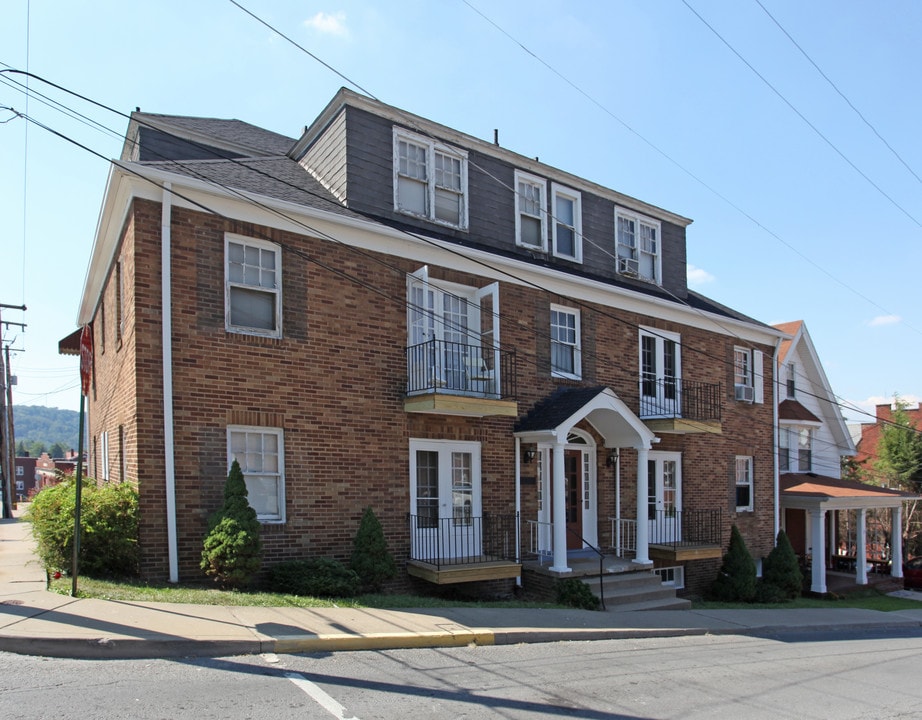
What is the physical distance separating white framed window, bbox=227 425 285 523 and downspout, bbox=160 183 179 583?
0.92m

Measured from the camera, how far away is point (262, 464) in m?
11.1

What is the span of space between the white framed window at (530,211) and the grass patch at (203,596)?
825 centimetres

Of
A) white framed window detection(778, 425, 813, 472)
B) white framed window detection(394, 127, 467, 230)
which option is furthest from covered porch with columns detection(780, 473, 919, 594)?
white framed window detection(394, 127, 467, 230)

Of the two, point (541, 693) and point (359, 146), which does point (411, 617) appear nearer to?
point (541, 693)

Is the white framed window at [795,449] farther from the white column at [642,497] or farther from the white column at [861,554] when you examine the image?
the white column at [642,497]

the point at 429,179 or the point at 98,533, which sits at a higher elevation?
the point at 429,179

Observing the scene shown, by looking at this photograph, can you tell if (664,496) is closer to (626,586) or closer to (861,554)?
(626,586)

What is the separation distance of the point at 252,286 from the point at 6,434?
2818 centimetres

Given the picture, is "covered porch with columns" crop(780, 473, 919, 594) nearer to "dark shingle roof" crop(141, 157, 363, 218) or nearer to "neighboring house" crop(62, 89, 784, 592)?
"neighboring house" crop(62, 89, 784, 592)

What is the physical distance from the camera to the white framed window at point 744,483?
64.8ft

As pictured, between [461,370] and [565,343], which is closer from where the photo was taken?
[461,370]

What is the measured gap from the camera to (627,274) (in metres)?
17.8

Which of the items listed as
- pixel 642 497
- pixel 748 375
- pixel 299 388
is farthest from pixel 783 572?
pixel 299 388

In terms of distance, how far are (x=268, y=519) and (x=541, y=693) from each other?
5496mm
